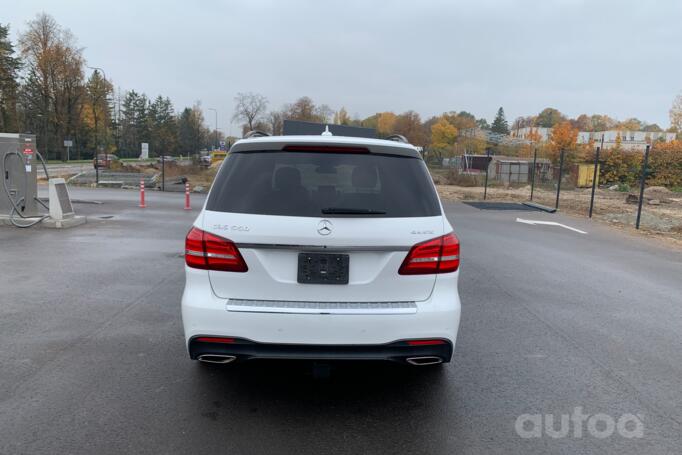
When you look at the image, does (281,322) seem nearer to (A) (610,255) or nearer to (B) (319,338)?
(B) (319,338)

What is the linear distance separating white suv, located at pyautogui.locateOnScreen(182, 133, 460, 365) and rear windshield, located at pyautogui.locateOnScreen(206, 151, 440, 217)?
0.04 feet

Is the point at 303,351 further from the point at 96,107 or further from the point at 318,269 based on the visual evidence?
the point at 96,107

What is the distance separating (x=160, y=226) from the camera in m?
13.0

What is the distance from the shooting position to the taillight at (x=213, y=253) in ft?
10.8

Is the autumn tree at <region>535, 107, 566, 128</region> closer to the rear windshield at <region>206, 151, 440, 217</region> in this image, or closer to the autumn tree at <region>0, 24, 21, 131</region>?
the autumn tree at <region>0, 24, 21, 131</region>

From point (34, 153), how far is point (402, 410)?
11.4 m

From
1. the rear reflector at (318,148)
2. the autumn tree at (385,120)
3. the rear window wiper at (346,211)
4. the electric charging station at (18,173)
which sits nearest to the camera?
the rear window wiper at (346,211)

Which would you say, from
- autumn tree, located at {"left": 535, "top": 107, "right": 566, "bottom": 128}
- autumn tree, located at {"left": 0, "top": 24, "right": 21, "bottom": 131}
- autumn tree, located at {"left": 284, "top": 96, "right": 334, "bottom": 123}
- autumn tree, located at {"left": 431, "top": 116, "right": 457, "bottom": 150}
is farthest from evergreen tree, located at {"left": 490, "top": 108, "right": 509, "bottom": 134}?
autumn tree, located at {"left": 0, "top": 24, "right": 21, "bottom": 131}

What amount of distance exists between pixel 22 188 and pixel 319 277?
11.4m

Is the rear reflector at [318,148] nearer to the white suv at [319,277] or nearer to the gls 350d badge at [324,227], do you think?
the white suv at [319,277]

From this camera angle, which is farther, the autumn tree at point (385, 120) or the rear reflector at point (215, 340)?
the autumn tree at point (385, 120)

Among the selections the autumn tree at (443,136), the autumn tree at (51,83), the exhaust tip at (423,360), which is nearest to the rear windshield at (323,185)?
the exhaust tip at (423,360)

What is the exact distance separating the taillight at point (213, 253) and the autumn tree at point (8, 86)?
227 ft

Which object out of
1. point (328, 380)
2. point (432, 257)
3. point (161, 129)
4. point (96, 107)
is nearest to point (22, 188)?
point (328, 380)
